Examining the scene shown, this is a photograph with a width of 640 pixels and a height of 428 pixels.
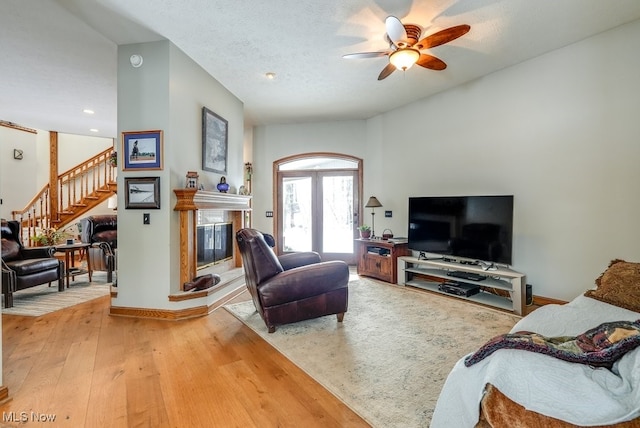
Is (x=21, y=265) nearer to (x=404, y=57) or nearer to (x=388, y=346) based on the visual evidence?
(x=388, y=346)

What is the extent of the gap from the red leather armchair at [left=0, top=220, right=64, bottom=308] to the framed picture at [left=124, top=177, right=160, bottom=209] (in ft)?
6.13

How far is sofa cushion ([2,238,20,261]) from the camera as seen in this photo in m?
4.13

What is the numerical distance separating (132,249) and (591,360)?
3.85 m

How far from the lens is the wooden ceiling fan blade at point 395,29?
2451mm

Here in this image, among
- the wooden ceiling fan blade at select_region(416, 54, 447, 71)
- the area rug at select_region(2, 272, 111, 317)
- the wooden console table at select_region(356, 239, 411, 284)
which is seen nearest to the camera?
the wooden ceiling fan blade at select_region(416, 54, 447, 71)

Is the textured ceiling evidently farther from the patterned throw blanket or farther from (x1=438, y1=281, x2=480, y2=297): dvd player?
(x1=438, y1=281, x2=480, y2=297): dvd player

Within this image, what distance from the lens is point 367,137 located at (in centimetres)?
616

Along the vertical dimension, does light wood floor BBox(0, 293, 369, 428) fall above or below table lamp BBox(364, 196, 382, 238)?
below

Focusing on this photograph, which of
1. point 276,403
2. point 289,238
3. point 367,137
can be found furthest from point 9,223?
point 367,137

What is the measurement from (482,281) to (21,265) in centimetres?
588

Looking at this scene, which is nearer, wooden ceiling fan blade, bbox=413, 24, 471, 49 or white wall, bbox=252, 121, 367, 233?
wooden ceiling fan blade, bbox=413, 24, 471, 49

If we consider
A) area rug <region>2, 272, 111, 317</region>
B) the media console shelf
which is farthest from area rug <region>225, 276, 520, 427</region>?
area rug <region>2, 272, 111, 317</region>

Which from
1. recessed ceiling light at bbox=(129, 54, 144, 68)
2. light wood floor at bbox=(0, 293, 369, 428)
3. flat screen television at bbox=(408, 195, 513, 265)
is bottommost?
light wood floor at bbox=(0, 293, 369, 428)

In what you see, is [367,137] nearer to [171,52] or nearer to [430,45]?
[430,45]
